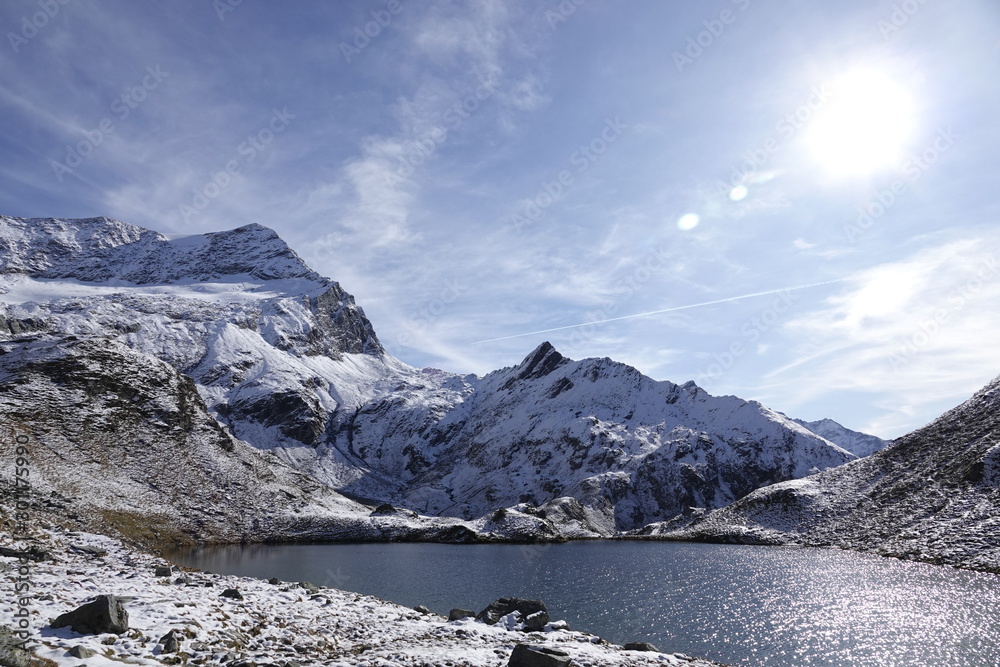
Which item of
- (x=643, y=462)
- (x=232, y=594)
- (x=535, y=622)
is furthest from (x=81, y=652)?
(x=643, y=462)

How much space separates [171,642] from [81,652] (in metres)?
2.78

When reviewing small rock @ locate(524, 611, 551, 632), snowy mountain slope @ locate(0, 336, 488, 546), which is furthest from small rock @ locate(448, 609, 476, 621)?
snowy mountain slope @ locate(0, 336, 488, 546)

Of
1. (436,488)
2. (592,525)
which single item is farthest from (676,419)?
(436,488)

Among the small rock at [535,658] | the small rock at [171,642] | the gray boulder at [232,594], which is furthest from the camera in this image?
the gray boulder at [232,594]

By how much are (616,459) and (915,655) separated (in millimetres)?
138765

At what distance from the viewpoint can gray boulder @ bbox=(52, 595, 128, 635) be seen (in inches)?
625

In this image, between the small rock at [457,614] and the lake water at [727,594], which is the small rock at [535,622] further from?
the lake water at [727,594]

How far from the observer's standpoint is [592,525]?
13775cm

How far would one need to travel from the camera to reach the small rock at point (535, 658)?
61.6 ft

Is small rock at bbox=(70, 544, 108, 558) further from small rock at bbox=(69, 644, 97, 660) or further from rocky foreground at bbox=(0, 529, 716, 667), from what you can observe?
small rock at bbox=(69, 644, 97, 660)

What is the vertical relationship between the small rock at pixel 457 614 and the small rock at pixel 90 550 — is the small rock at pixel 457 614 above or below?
below

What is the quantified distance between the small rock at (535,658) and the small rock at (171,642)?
1133cm

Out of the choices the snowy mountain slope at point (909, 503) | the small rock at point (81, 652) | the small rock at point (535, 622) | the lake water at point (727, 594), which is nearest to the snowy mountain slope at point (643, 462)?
the snowy mountain slope at point (909, 503)

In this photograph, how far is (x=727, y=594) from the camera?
47.4 meters
